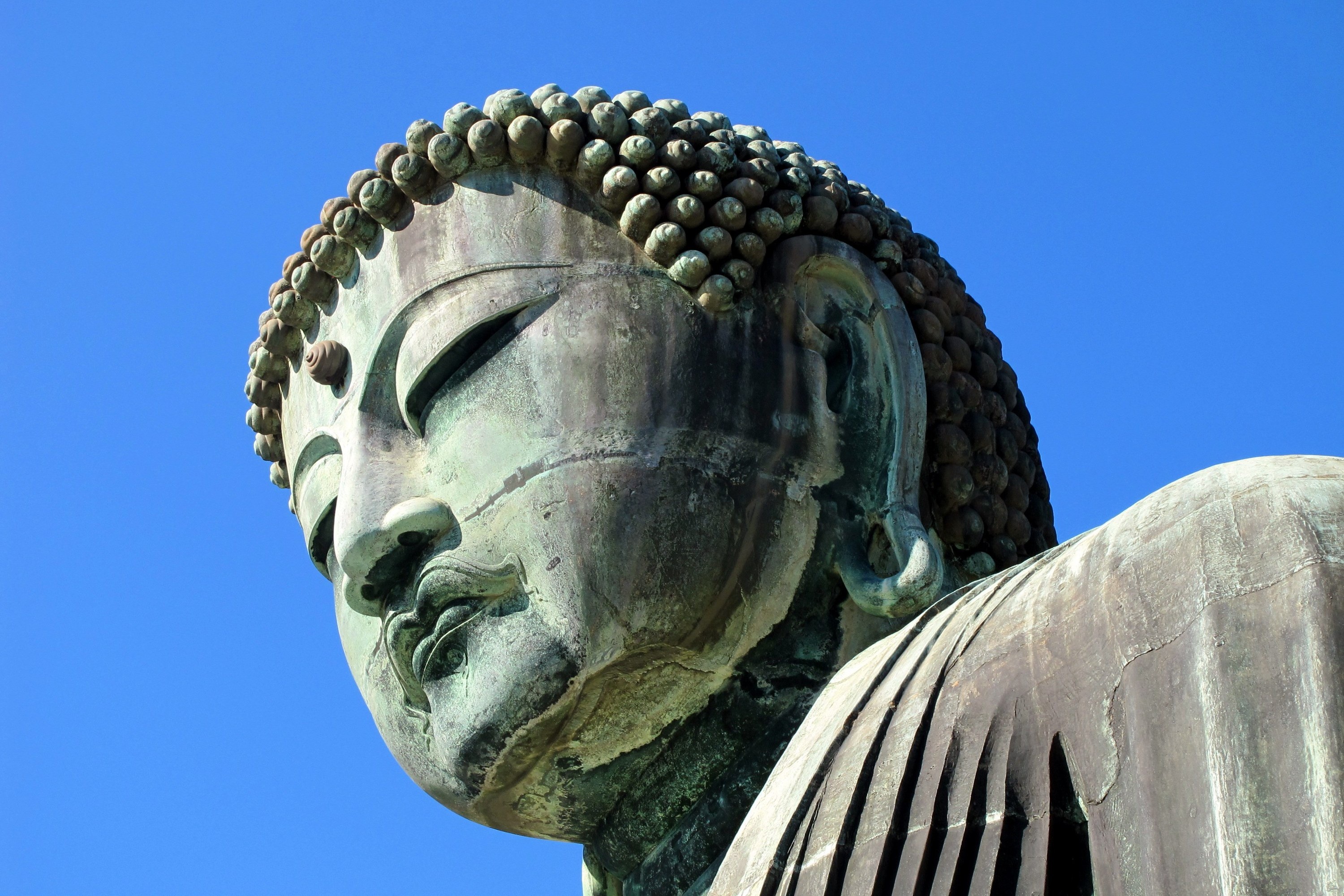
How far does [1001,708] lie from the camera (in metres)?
5.41

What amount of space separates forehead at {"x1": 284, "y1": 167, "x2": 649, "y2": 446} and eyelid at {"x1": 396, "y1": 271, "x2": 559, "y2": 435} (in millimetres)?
23

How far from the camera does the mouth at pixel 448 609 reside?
6578 mm

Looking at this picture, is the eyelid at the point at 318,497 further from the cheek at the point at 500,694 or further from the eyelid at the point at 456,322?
the cheek at the point at 500,694

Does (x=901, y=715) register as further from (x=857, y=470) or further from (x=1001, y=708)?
(x=857, y=470)

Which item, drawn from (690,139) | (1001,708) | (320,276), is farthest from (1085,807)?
(320,276)

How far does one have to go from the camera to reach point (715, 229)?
6895mm

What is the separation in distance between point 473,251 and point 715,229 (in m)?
0.78

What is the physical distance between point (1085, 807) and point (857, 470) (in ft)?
6.36

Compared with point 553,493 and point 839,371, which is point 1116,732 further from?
point 839,371

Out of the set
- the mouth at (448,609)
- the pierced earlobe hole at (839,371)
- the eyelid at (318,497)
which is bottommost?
the mouth at (448,609)

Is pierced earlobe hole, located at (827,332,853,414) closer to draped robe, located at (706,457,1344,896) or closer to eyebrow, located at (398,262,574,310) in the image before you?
eyebrow, located at (398,262,574,310)

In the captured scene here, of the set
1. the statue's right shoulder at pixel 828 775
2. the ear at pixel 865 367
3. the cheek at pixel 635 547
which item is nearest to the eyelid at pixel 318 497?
the cheek at pixel 635 547

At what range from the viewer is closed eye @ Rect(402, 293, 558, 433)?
22.4 ft

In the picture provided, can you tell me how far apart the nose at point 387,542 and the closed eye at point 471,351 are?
13.8 inches
